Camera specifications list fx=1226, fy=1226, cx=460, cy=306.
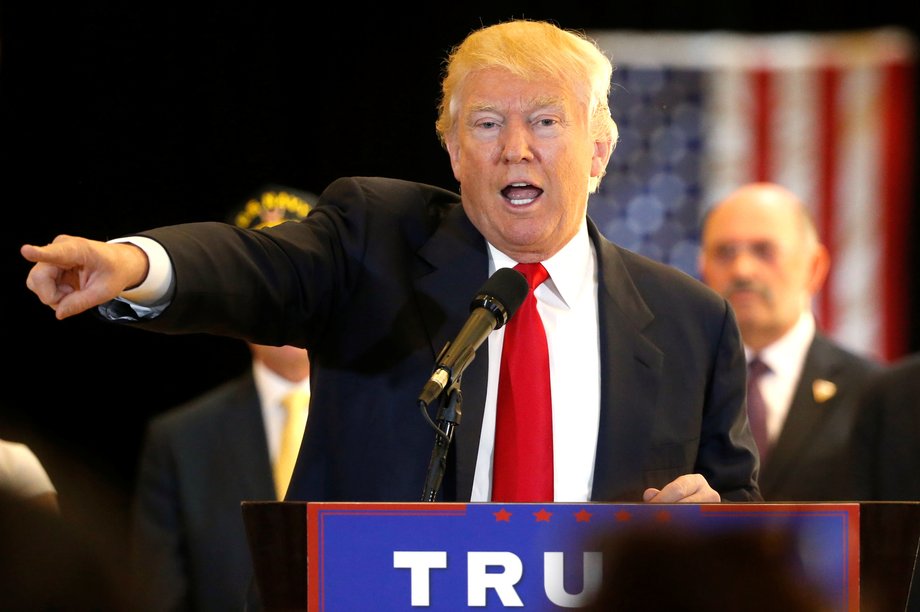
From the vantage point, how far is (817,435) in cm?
330

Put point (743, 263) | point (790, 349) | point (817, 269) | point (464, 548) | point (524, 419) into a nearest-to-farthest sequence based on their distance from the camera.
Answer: point (464, 548)
point (524, 419)
point (790, 349)
point (743, 263)
point (817, 269)

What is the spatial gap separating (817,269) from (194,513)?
2.14 meters

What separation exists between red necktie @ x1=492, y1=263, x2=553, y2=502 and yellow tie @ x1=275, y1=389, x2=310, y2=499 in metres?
1.33

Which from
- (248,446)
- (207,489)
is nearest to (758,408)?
(248,446)

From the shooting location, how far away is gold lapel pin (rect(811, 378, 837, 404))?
11.2ft

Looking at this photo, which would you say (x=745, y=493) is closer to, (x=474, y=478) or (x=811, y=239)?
(x=474, y=478)

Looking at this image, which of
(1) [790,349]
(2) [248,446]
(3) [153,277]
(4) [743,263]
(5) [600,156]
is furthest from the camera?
(4) [743,263]

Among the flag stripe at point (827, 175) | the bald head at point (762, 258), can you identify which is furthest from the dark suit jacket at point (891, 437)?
the flag stripe at point (827, 175)

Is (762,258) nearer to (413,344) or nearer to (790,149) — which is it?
(790,149)

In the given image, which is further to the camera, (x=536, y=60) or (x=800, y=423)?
(x=800, y=423)

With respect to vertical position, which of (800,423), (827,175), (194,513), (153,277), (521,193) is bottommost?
(194,513)

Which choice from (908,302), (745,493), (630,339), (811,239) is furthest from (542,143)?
(908,302)

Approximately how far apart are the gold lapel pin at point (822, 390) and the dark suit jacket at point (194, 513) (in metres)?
1.53

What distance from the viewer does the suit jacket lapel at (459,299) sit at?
163 cm
